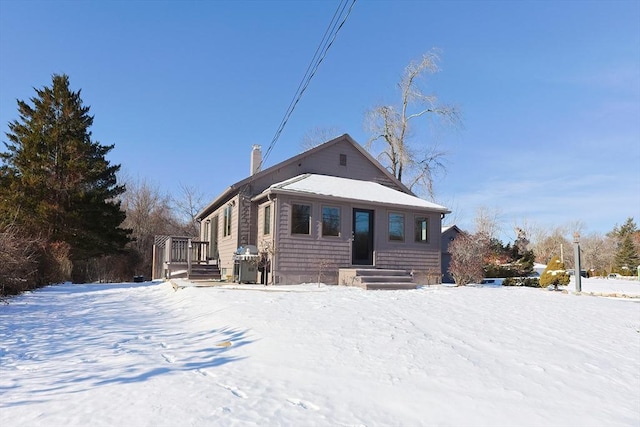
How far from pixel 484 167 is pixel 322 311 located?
2460 cm

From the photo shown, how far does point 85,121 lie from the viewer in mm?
27125

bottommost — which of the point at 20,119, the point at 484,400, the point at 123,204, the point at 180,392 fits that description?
the point at 484,400

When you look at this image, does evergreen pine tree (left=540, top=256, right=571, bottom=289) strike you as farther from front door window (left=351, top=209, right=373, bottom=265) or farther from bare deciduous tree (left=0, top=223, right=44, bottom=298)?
bare deciduous tree (left=0, top=223, right=44, bottom=298)

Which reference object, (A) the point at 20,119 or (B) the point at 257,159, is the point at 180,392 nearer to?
(B) the point at 257,159

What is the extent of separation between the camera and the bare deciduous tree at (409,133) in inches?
1050

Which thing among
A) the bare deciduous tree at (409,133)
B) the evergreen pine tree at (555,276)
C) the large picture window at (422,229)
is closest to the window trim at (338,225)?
the large picture window at (422,229)

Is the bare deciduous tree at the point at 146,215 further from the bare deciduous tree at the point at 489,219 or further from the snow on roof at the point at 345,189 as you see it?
the bare deciduous tree at the point at 489,219

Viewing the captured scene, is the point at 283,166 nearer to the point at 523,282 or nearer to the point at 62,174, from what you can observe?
the point at 523,282

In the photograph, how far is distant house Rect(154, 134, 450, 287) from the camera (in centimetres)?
1276

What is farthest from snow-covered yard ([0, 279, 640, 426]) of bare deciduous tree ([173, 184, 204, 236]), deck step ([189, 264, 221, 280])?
bare deciduous tree ([173, 184, 204, 236])

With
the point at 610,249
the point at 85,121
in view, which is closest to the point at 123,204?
the point at 85,121

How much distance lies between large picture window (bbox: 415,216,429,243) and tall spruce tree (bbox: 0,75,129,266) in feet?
64.3

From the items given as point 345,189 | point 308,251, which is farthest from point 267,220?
point 345,189

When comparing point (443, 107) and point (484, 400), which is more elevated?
point (443, 107)
